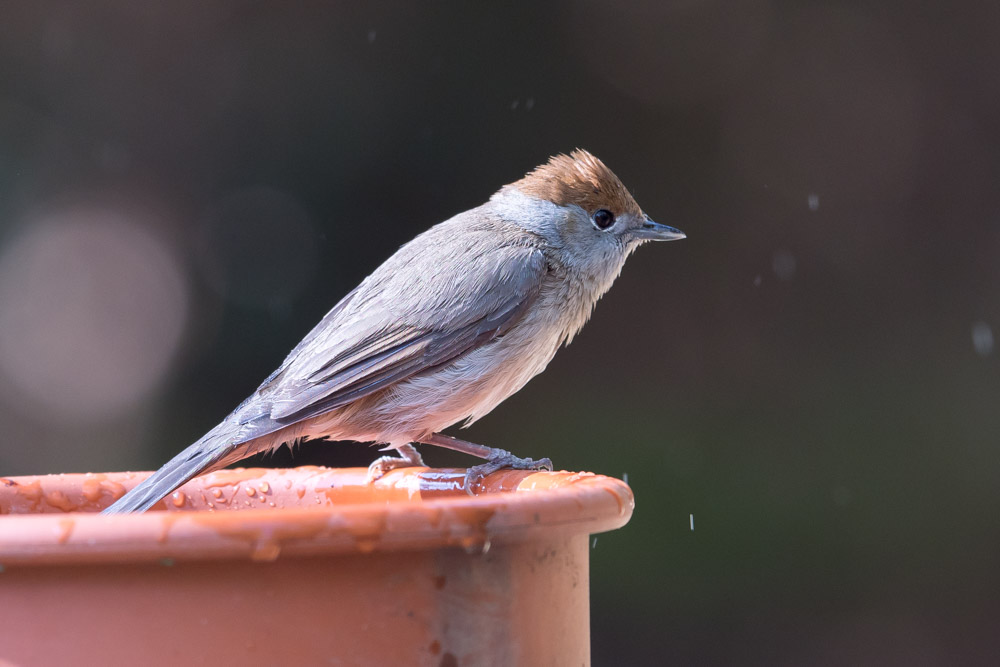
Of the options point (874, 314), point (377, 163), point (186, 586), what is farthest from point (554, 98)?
point (186, 586)

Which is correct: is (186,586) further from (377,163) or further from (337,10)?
(337,10)

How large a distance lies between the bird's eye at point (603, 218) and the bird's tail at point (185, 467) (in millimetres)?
1435

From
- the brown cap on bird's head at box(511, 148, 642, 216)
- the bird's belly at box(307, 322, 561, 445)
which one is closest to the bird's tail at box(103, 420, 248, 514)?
the bird's belly at box(307, 322, 561, 445)

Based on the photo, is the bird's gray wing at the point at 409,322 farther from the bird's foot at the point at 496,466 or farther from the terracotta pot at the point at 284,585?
the terracotta pot at the point at 284,585

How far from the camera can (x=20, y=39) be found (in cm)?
445

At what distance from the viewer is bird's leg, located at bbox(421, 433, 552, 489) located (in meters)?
2.27

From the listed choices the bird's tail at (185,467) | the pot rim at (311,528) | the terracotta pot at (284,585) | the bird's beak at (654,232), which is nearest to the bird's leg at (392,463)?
the bird's tail at (185,467)

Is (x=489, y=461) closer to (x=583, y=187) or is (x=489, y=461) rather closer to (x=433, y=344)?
(x=433, y=344)

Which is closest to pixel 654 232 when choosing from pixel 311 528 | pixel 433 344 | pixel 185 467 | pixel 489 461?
pixel 433 344

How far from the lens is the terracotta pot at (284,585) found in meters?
1.20

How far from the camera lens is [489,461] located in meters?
2.46

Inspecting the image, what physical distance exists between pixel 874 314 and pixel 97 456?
13.0ft

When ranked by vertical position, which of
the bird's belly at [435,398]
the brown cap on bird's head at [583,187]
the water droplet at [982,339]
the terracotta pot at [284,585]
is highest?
the brown cap on bird's head at [583,187]

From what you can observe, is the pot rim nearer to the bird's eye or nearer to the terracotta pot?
the terracotta pot
